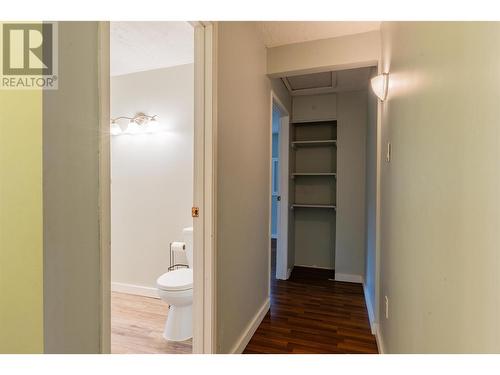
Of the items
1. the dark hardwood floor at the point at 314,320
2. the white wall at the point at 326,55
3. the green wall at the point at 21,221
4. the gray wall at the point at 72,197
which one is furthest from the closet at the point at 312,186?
the green wall at the point at 21,221

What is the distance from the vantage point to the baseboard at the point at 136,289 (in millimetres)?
2861

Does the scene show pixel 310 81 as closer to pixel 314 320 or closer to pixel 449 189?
pixel 314 320

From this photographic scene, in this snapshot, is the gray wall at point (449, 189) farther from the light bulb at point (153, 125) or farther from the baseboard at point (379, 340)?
the light bulb at point (153, 125)

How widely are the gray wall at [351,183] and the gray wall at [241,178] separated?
53.8 inches

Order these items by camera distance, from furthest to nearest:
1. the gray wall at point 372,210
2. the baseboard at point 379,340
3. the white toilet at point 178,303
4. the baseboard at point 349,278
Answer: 1. the baseboard at point 349,278
2. the gray wall at point 372,210
3. the white toilet at point 178,303
4. the baseboard at point 379,340

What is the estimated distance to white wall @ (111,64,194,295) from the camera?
108 inches

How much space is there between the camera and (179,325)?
81.0 inches

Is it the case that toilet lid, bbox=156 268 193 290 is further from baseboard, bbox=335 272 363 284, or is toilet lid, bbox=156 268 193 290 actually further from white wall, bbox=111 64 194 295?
baseboard, bbox=335 272 363 284

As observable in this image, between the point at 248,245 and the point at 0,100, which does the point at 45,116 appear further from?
the point at 248,245

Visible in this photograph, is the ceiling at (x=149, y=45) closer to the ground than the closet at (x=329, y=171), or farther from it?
farther from it

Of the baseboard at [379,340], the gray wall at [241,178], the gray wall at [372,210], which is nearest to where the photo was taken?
the gray wall at [241,178]

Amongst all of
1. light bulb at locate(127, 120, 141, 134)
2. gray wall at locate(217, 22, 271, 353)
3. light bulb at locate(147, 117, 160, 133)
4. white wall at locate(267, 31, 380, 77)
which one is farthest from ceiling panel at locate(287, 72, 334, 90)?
light bulb at locate(127, 120, 141, 134)

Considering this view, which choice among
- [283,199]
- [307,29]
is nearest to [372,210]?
[283,199]

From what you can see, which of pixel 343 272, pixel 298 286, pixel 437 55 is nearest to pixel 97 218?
pixel 437 55
